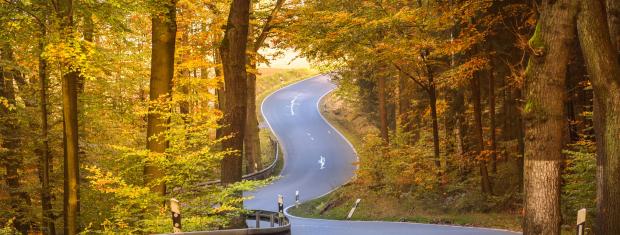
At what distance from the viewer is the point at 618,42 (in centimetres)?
1134

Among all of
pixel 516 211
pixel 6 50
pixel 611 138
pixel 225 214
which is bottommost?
pixel 516 211

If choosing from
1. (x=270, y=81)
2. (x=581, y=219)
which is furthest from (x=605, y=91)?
(x=270, y=81)

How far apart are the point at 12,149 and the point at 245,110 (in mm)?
6168

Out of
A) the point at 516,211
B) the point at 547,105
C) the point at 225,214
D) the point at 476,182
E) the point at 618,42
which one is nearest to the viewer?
the point at 547,105

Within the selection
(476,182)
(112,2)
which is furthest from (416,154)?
(112,2)

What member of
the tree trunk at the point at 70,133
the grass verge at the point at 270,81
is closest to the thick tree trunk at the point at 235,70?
the tree trunk at the point at 70,133

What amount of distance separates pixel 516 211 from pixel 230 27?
11.5 m

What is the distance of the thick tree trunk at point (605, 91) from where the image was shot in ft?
32.4

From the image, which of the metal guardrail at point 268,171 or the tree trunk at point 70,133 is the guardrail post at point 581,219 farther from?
the metal guardrail at point 268,171

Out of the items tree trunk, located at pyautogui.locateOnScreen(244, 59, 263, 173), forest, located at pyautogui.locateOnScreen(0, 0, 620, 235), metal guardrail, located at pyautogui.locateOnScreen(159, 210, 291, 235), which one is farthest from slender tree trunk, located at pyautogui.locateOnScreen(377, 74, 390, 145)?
metal guardrail, located at pyautogui.locateOnScreen(159, 210, 291, 235)

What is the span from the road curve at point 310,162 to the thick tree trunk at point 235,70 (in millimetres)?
5229

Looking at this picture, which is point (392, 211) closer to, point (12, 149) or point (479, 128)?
point (479, 128)

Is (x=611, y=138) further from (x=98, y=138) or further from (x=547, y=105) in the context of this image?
(x=98, y=138)

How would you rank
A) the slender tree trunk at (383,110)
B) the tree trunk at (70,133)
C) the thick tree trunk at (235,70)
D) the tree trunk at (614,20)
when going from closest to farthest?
the tree trunk at (614,20)
the tree trunk at (70,133)
the thick tree trunk at (235,70)
the slender tree trunk at (383,110)
